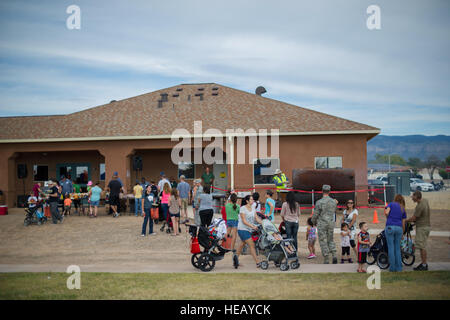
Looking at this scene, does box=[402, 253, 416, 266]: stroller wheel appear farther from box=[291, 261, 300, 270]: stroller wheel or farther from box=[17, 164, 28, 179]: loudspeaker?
box=[17, 164, 28, 179]: loudspeaker

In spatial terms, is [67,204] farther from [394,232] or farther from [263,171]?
[394,232]

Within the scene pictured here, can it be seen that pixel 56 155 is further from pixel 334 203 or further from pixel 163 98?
pixel 334 203

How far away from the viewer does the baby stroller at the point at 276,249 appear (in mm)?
10164

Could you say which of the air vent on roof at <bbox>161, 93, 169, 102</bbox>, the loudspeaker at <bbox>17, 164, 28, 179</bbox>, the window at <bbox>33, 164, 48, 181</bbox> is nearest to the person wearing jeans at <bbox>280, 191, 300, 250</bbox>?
the air vent on roof at <bbox>161, 93, 169, 102</bbox>

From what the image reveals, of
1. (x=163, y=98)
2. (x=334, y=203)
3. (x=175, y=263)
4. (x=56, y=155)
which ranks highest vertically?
(x=163, y=98)

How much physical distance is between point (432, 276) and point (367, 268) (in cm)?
135

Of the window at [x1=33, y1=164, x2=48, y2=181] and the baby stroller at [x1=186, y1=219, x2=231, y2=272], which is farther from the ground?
the window at [x1=33, y1=164, x2=48, y2=181]

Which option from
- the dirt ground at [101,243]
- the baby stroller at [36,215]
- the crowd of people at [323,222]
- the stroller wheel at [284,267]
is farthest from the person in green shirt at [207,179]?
the stroller wheel at [284,267]

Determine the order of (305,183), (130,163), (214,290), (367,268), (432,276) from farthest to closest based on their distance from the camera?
(130,163)
(305,183)
(367,268)
(432,276)
(214,290)

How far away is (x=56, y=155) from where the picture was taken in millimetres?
25609

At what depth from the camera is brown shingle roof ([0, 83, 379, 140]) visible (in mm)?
21734

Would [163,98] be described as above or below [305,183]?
above

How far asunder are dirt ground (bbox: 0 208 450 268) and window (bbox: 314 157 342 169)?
3777 millimetres

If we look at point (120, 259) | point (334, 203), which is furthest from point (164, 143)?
point (334, 203)
